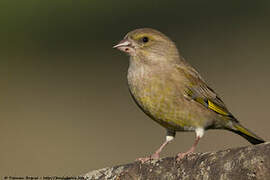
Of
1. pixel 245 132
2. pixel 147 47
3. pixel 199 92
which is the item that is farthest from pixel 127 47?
pixel 245 132

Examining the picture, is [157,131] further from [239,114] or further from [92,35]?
[92,35]

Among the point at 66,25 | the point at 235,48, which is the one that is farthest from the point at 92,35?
the point at 235,48

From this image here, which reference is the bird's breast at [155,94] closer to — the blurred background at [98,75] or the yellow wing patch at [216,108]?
the yellow wing patch at [216,108]

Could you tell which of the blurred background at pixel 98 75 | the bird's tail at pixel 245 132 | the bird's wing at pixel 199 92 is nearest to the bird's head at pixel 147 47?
the bird's wing at pixel 199 92

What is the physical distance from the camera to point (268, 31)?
42.5 ft

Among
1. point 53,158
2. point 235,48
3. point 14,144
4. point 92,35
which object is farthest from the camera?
point 92,35

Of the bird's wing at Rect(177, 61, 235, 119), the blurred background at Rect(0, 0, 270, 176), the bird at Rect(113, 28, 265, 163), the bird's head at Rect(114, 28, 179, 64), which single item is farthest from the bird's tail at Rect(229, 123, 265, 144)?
the blurred background at Rect(0, 0, 270, 176)

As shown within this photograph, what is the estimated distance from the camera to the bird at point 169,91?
6.48m

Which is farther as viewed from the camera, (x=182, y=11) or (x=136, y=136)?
(x=182, y=11)

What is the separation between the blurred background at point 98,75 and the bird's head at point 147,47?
230 cm

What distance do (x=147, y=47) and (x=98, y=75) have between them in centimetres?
560

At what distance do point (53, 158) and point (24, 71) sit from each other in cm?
366

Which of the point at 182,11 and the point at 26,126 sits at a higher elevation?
the point at 182,11

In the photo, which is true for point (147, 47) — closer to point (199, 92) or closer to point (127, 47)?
point (127, 47)
